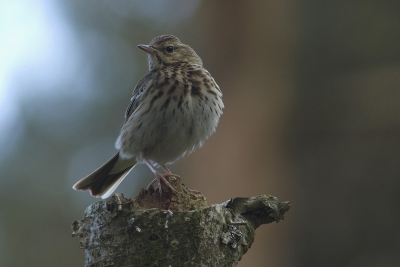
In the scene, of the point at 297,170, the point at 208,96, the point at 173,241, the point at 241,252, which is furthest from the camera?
the point at 297,170

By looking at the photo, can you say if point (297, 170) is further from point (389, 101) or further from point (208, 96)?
point (208, 96)

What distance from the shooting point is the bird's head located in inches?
250

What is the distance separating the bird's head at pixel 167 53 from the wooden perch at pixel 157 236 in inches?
118

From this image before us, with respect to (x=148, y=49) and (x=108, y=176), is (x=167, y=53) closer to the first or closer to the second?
(x=148, y=49)

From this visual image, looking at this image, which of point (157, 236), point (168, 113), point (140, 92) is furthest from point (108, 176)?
point (157, 236)

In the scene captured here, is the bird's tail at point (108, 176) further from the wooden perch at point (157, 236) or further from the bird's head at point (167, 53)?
the wooden perch at point (157, 236)

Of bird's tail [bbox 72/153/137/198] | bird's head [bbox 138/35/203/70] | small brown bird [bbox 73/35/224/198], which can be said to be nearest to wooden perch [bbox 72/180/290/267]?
small brown bird [bbox 73/35/224/198]

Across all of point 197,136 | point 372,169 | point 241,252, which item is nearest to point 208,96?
point 197,136

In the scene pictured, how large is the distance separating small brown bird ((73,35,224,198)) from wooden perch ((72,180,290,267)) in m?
1.83

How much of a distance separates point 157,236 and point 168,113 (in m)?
2.36

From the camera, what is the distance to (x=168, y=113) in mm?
5488

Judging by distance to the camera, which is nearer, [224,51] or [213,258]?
[213,258]

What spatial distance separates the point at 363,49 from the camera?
34.2ft

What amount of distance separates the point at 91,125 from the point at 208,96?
7.48 m
